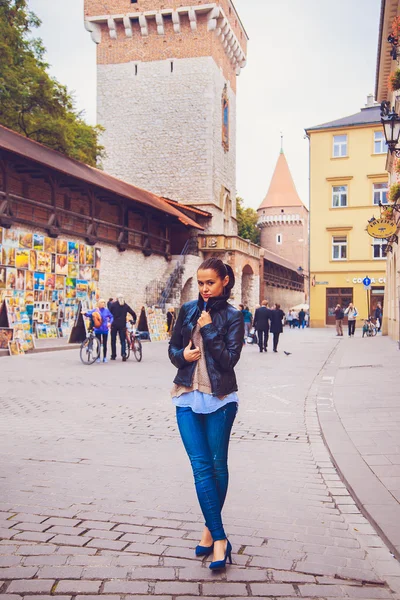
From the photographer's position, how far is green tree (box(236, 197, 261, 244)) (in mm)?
76100

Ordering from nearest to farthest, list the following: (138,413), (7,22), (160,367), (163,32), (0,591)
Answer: (0,591), (138,413), (160,367), (7,22), (163,32)

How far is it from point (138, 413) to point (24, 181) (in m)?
17.1

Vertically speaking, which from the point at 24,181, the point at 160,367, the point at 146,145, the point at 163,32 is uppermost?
the point at 163,32

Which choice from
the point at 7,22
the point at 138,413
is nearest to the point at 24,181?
the point at 7,22

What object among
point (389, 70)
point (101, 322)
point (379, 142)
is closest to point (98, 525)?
point (101, 322)

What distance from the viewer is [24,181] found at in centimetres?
2362

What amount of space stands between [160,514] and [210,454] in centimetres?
103

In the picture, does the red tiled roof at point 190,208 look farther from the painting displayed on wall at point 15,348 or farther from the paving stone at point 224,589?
the paving stone at point 224,589

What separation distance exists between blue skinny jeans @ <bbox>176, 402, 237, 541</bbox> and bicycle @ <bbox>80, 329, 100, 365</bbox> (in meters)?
12.7

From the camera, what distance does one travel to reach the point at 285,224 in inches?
3275

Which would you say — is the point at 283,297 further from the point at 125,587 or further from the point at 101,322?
the point at 125,587

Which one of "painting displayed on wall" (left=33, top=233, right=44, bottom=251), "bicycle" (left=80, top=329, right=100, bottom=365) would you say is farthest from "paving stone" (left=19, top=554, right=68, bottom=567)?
"painting displayed on wall" (left=33, top=233, right=44, bottom=251)

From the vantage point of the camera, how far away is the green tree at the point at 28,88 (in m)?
27.0

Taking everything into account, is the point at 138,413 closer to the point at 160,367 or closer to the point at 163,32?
the point at 160,367
